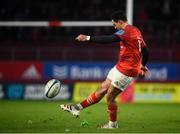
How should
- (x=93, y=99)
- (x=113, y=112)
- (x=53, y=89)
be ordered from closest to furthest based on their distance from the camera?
1. (x=113, y=112)
2. (x=93, y=99)
3. (x=53, y=89)

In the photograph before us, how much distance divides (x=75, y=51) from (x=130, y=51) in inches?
465

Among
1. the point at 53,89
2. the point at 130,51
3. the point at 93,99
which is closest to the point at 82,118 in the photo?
the point at 53,89

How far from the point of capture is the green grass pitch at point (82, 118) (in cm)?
1347

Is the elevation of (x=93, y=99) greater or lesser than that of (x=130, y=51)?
lesser

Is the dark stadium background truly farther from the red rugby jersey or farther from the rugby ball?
the red rugby jersey

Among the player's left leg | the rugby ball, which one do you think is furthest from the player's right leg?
the rugby ball

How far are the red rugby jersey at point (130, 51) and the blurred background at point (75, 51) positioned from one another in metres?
8.16

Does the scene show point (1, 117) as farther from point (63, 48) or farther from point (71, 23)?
point (63, 48)

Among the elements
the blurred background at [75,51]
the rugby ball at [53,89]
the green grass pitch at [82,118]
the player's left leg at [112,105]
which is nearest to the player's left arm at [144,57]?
the player's left leg at [112,105]

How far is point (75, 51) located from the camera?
2522 centimetres

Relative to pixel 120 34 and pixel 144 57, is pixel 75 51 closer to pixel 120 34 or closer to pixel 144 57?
pixel 144 57

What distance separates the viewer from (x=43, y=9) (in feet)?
89.1

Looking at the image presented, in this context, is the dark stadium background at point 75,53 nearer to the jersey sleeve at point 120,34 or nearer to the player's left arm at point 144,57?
the player's left arm at point 144,57

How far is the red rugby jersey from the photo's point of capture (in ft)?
43.9
